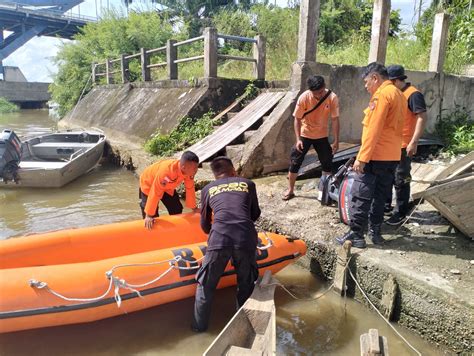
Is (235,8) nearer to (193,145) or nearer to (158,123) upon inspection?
(158,123)

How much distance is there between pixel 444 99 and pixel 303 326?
6611 mm

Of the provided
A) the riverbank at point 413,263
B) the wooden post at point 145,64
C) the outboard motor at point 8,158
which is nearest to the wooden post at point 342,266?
the riverbank at point 413,263

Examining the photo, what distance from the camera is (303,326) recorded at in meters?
3.27

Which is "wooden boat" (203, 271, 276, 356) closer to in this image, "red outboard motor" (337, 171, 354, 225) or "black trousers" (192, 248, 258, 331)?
"black trousers" (192, 248, 258, 331)

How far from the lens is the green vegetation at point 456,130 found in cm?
679

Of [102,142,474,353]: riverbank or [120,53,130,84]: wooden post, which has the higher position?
[120,53,130,84]: wooden post

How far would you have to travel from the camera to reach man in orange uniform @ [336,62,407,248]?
342 cm

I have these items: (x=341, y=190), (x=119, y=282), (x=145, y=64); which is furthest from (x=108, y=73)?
(x=119, y=282)

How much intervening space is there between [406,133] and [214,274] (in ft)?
8.82

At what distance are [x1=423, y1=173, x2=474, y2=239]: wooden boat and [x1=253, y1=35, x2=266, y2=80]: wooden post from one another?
654 cm

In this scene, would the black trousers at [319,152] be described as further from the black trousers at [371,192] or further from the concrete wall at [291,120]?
the black trousers at [371,192]

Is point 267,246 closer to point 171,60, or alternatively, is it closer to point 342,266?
point 342,266

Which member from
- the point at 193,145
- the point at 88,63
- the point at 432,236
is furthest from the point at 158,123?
the point at 88,63

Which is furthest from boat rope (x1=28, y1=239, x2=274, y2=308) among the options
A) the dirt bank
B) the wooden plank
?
the wooden plank
